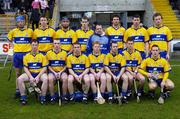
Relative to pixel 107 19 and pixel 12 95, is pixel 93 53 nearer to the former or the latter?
pixel 12 95

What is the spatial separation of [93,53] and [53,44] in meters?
0.91

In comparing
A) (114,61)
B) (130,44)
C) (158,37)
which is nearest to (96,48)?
(114,61)

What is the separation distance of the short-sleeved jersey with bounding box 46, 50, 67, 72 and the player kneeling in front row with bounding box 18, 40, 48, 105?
0.52 feet

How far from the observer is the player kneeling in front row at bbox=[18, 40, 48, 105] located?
8805mm

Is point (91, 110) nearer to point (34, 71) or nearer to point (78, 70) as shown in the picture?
point (78, 70)

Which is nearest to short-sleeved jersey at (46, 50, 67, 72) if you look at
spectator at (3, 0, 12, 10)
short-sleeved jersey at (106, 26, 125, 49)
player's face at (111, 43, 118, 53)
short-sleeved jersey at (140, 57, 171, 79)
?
player's face at (111, 43, 118, 53)

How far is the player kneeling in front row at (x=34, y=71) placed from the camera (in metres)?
8.80

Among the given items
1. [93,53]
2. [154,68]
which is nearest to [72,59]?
[93,53]

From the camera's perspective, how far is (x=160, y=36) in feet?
31.6

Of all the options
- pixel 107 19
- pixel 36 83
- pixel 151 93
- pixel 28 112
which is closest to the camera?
pixel 28 112

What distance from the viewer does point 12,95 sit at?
32.5 feet

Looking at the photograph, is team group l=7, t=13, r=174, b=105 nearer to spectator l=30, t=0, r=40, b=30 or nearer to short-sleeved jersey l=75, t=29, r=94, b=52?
short-sleeved jersey l=75, t=29, r=94, b=52

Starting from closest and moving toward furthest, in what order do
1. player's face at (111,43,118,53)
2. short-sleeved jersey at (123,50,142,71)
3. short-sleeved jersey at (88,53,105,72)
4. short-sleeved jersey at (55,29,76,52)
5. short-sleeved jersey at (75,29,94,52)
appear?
1. player's face at (111,43,118,53)
2. short-sleeved jersey at (88,53,105,72)
3. short-sleeved jersey at (123,50,142,71)
4. short-sleeved jersey at (55,29,76,52)
5. short-sleeved jersey at (75,29,94,52)

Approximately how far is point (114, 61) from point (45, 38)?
167cm
